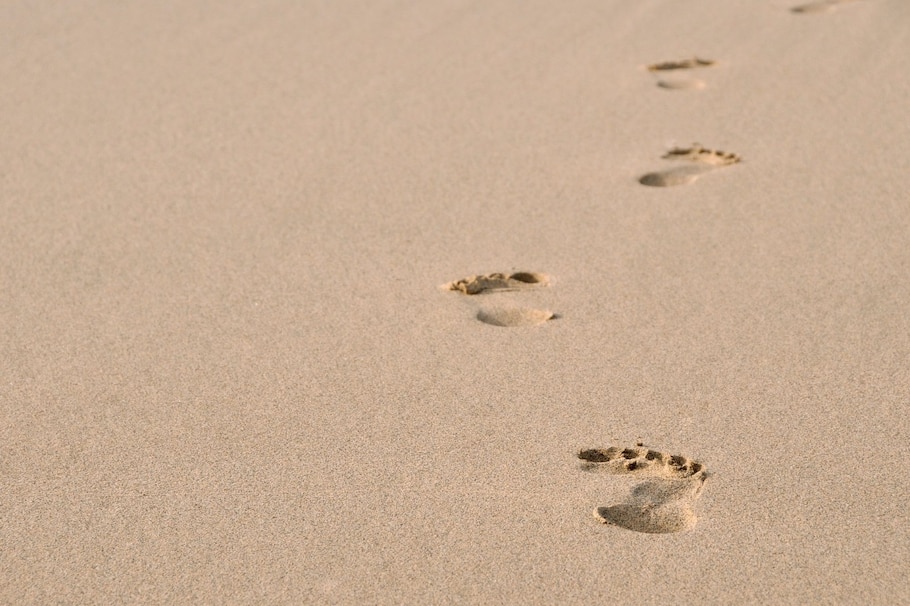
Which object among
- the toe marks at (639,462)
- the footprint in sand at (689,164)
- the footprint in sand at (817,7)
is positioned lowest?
the footprint in sand at (817,7)

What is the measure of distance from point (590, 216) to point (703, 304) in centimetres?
48

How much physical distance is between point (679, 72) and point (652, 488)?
2175 mm

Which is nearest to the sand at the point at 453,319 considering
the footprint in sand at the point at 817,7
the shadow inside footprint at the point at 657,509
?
the shadow inside footprint at the point at 657,509

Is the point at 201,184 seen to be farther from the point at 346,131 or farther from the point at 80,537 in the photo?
the point at 80,537

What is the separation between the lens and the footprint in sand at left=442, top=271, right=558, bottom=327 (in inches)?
93.2

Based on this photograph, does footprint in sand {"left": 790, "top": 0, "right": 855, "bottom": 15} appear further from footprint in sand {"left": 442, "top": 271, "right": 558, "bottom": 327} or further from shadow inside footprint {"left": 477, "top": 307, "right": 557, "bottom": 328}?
shadow inside footprint {"left": 477, "top": 307, "right": 557, "bottom": 328}

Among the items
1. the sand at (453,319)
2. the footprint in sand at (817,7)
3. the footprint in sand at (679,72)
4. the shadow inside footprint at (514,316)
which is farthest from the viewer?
the footprint in sand at (817,7)

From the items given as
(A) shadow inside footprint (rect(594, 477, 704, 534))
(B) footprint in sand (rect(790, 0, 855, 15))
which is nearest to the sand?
(A) shadow inside footprint (rect(594, 477, 704, 534))

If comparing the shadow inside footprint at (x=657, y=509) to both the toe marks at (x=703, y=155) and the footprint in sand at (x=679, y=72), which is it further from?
the footprint in sand at (x=679, y=72)

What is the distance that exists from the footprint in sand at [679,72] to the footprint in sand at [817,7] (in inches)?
27.4

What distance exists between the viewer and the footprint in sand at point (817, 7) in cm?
431

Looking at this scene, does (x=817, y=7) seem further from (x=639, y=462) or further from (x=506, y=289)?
(x=639, y=462)

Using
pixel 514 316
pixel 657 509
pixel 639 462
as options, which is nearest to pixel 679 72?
pixel 514 316

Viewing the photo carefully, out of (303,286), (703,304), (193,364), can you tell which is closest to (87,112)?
(303,286)
